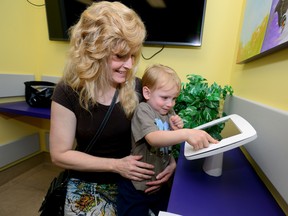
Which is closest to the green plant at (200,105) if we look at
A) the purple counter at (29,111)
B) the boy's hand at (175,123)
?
the boy's hand at (175,123)

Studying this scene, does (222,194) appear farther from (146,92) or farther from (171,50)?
(171,50)

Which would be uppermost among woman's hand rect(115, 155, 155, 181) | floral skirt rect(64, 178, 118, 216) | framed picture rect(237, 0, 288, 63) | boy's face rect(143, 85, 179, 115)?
framed picture rect(237, 0, 288, 63)

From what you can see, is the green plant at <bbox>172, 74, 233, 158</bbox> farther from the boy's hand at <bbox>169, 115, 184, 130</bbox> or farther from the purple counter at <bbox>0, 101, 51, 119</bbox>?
the purple counter at <bbox>0, 101, 51, 119</bbox>

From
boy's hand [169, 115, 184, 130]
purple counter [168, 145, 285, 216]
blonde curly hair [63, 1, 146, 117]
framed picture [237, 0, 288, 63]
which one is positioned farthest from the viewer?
boy's hand [169, 115, 184, 130]

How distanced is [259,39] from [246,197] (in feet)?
2.30

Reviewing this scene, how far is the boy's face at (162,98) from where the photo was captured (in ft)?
2.61

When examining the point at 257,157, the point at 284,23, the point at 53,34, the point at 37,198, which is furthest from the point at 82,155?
the point at 53,34

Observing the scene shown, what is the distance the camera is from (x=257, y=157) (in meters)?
0.72

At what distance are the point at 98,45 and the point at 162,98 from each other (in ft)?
1.09

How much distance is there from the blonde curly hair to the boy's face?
0.10 meters

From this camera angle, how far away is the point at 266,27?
817 mm

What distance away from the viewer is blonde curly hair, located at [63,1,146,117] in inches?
29.1

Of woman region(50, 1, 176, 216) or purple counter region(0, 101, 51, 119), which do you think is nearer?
woman region(50, 1, 176, 216)

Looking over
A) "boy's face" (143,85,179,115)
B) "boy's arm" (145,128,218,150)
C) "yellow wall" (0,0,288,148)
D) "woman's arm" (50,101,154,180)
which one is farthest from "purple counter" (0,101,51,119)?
"boy's arm" (145,128,218,150)
